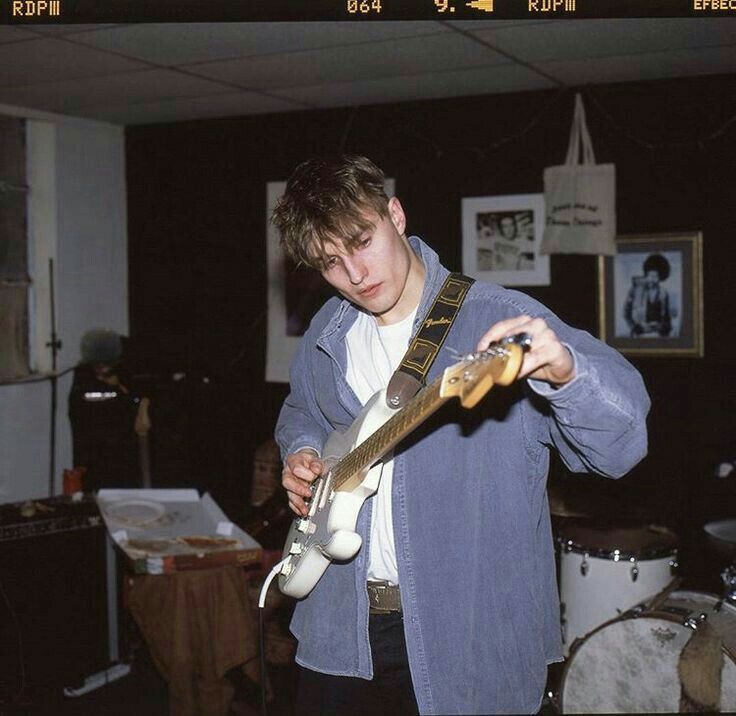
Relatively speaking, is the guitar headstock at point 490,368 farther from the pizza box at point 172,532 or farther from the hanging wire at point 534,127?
the hanging wire at point 534,127

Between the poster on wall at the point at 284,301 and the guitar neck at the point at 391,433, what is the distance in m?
3.28

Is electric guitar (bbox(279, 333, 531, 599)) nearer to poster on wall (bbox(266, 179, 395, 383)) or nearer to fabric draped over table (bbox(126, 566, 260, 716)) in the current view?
fabric draped over table (bbox(126, 566, 260, 716))

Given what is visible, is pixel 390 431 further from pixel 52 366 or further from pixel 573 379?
pixel 52 366

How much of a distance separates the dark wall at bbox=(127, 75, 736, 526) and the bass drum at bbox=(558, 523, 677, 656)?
0.27m

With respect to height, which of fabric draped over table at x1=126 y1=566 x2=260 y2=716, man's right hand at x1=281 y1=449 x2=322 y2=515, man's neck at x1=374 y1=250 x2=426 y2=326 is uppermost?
man's neck at x1=374 y1=250 x2=426 y2=326

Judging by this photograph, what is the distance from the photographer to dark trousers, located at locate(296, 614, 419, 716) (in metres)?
1.88

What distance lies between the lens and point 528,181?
4.64 m

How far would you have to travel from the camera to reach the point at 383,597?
187 centimetres

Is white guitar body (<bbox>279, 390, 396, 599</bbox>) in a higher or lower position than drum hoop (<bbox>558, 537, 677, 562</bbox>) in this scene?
higher

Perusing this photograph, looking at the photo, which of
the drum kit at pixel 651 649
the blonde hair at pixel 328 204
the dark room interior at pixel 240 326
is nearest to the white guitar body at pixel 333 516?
the blonde hair at pixel 328 204

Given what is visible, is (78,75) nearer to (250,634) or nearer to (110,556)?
(110,556)

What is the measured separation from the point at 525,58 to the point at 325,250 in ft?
7.61

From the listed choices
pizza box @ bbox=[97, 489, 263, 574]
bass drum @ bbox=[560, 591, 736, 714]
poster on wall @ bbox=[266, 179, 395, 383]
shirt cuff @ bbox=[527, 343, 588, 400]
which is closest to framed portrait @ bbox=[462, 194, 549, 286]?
poster on wall @ bbox=[266, 179, 395, 383]

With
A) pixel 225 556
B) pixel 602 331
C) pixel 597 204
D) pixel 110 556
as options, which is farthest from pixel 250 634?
pixel 597 204
